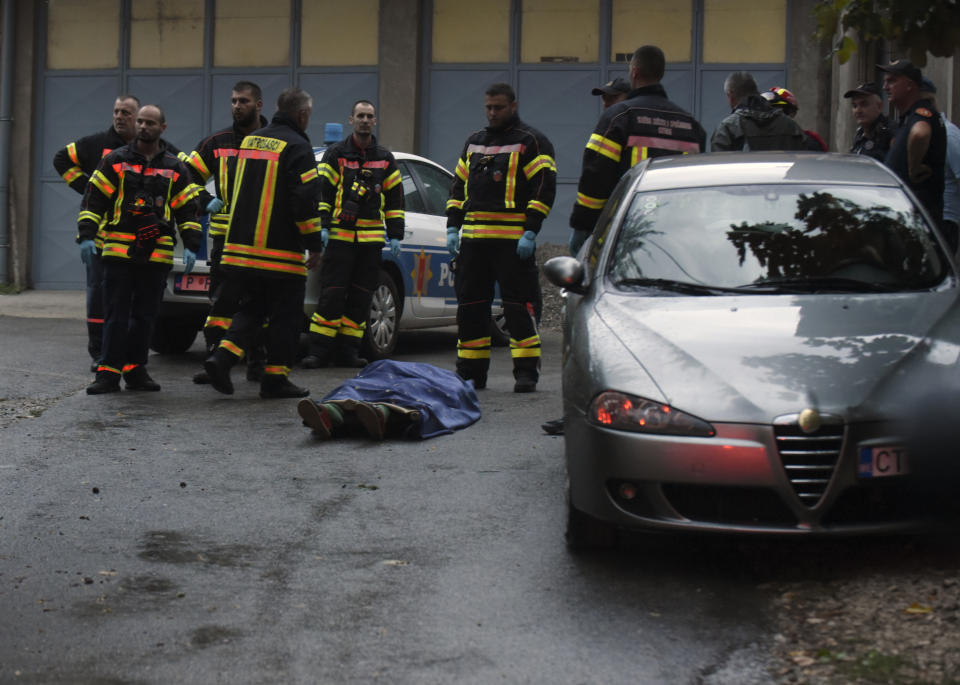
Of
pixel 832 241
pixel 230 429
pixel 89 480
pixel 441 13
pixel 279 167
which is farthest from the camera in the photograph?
pixel 441 13

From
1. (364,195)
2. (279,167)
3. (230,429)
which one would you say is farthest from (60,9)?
(230,429)

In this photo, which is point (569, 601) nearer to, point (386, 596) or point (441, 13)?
point (386, 596)

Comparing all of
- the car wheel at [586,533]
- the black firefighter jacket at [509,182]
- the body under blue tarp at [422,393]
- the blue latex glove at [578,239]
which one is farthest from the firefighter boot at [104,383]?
the car wheel at [586,533]

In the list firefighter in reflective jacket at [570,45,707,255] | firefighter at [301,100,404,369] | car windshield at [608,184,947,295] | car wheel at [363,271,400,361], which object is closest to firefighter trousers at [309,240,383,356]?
firefighter at [301,100,404,369]

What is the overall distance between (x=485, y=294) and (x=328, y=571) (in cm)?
473

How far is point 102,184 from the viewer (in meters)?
9.47

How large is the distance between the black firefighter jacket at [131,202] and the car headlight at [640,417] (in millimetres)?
5126

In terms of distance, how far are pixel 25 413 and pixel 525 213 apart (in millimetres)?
Result: 3376

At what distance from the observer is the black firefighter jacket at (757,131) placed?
9.31 m

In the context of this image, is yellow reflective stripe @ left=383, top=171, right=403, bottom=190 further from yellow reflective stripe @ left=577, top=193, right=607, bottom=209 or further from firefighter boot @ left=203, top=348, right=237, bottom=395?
yellow reflective stripe @ left=577, top=193, right=607, bottom=209

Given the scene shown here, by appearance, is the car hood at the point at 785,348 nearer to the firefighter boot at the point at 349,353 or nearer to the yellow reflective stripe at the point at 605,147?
the yellow reflective stripe at the point at 605,147

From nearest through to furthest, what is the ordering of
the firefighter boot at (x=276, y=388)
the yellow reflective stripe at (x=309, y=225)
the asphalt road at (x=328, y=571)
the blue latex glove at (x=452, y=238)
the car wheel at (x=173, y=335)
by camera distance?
the asphalt road at (x=328, y=571)
the yellow reflective stripe at (x=309, y=225)
the firefighter boot at (x=276, y=388)
the blue latex glove at (x=452, y=238)
the car wheel at (x=173, y=335)

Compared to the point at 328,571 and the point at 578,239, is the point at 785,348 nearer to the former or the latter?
the point at 328,571

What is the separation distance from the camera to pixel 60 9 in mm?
19562
